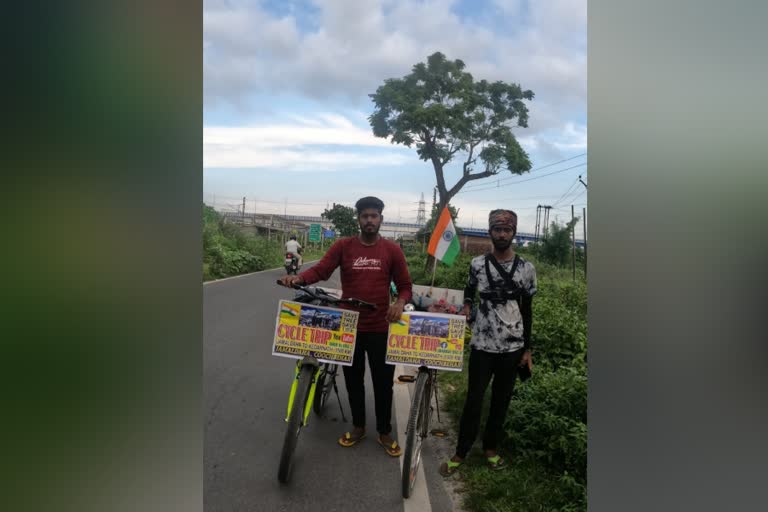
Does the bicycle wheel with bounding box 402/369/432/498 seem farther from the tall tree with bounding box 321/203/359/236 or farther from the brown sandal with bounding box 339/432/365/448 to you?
the tall tree with bounding box 321/203/359/236

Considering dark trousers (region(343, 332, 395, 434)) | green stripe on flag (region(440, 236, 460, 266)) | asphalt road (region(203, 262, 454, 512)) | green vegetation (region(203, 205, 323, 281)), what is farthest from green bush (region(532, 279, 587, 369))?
green vegetation (region(203, 205, 323, 281))

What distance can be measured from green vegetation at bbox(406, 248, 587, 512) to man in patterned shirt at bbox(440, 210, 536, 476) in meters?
0.19

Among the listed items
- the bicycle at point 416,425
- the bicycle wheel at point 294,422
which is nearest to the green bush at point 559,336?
the bicycle at point 416,425

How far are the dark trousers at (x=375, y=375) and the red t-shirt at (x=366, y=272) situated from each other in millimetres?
81

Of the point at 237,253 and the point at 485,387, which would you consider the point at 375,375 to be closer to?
the point at 485,387

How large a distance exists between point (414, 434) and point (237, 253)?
46.8 ft

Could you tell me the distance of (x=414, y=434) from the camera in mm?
2400
